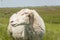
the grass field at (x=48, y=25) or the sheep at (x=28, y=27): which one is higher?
the sheep at (x=28, y=27)

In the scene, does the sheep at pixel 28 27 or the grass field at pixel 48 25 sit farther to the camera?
the grass field at pixel 48 25

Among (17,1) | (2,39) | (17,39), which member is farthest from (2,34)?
(17,1)

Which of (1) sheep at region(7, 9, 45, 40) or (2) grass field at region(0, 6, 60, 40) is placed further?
(2) grass field at region(0, 6, 60, 40)

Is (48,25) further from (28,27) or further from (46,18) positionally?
(46,18)

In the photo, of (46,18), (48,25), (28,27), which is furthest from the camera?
(46,18)

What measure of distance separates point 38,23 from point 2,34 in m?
A: 4.77

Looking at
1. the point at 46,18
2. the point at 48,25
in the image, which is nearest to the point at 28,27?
the point at 48,25

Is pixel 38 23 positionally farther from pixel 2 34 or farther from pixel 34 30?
pixel 2 34

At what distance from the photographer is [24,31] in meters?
10.7

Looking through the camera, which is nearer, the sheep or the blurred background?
the sheep

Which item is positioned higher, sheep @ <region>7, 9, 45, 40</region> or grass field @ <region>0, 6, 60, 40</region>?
sheep @ <region>7, 9, 45, 40</region>

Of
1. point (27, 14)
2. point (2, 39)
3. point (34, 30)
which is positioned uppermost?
point (27, 14)

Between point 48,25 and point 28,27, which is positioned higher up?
point 28,27

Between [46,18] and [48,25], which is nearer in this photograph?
[48,25]
